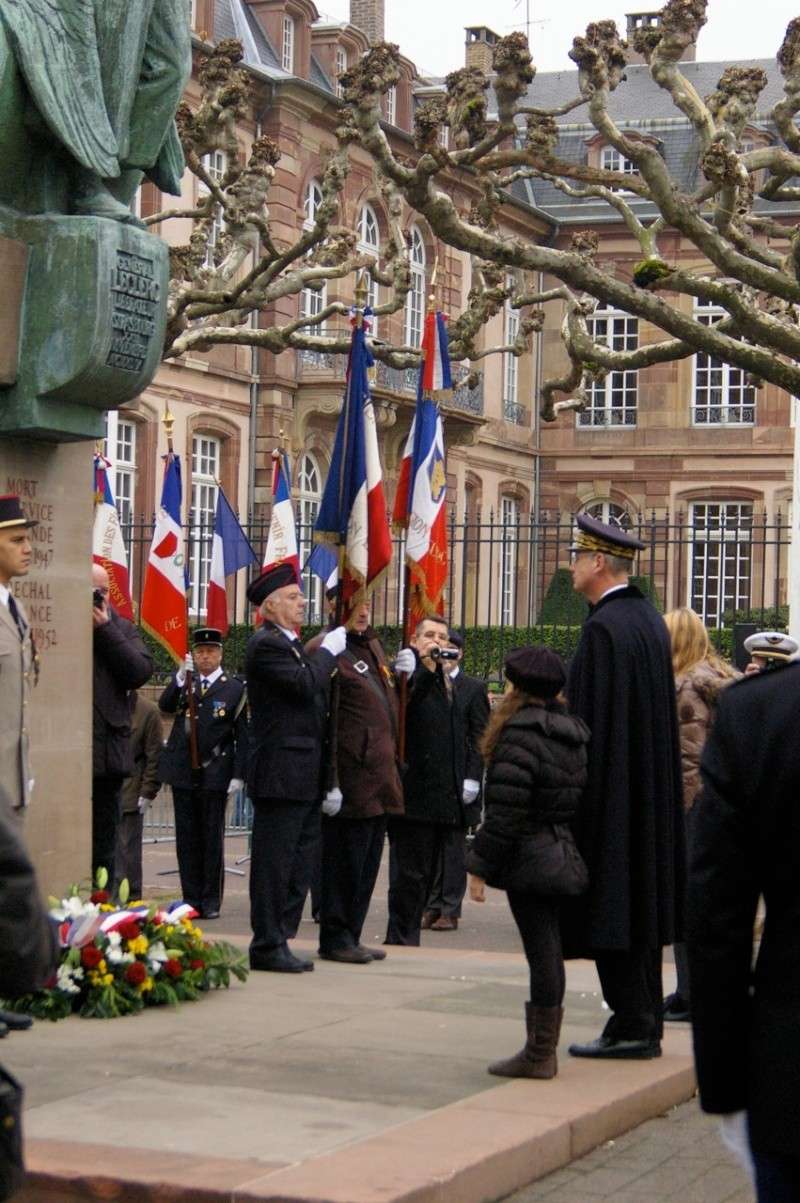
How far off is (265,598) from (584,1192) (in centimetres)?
405

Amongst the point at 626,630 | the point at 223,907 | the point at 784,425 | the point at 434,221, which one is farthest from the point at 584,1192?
the point at 784,425

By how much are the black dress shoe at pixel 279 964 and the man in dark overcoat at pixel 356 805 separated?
0.50 metres

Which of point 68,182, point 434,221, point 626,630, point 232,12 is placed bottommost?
point 626,630

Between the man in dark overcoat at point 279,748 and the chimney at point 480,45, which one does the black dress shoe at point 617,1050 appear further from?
the chimney at point 480,45

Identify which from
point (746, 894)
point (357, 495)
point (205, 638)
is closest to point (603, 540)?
point (357, 495)

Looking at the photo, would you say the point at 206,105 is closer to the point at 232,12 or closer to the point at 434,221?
the point at 434,221

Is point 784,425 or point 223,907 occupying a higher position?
point 784,425

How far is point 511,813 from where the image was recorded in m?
6.94

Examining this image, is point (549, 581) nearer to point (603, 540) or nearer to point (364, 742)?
point (364, 742)

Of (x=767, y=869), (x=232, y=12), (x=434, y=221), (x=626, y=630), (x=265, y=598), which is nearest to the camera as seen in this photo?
(x=767, y=869)

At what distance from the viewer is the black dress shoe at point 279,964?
29.8 feet

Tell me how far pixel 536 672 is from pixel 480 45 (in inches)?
1838

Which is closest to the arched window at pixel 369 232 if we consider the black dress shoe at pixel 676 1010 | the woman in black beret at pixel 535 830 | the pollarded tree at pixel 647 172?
the pollarded tree at pixel 647 172

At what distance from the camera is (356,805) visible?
31.7 feet
